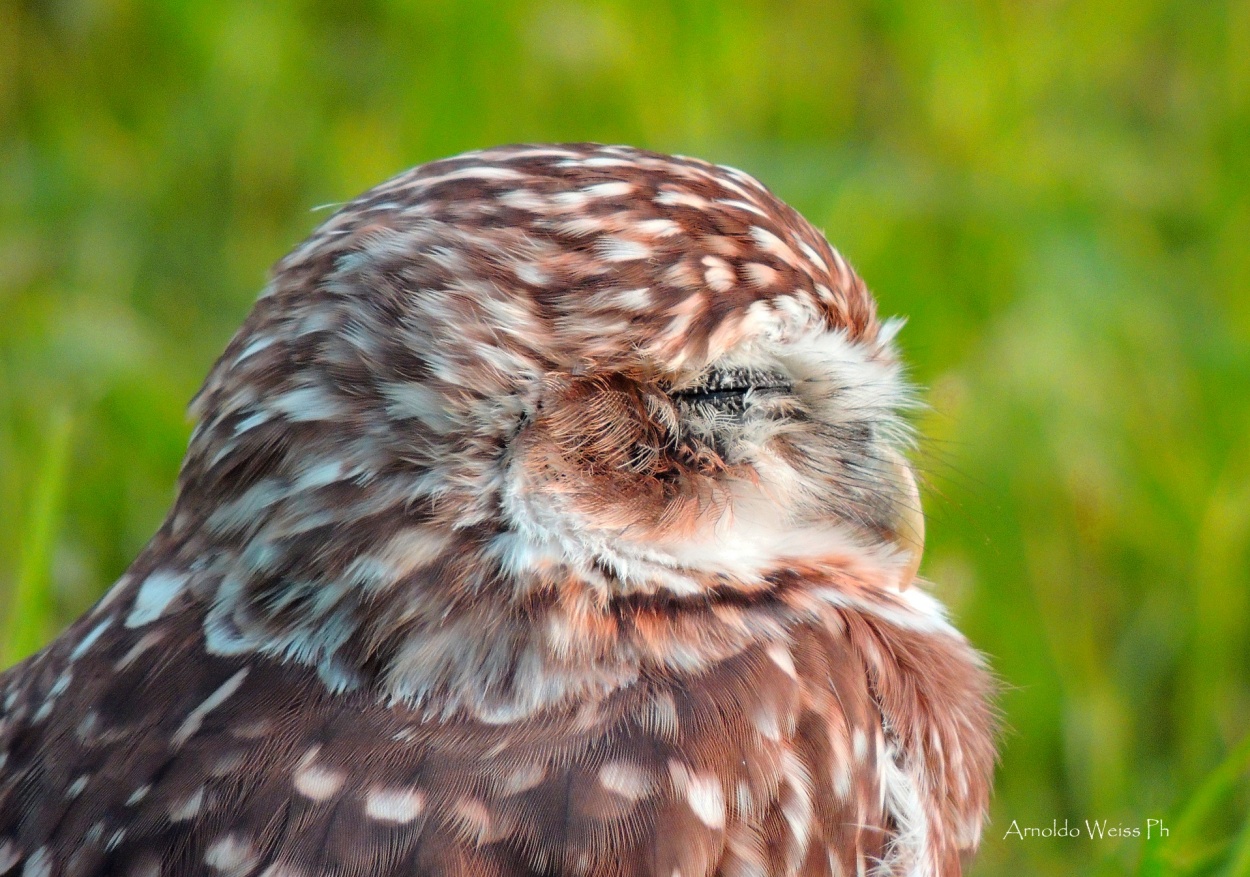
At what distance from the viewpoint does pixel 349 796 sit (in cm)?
142

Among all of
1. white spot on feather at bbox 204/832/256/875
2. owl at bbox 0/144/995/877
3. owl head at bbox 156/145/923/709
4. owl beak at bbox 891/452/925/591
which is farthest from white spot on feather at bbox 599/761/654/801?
owl beak at bbox 891/452/925/591

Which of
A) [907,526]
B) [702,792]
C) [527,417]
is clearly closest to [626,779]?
[702,792]

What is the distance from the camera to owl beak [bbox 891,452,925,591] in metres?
1.82

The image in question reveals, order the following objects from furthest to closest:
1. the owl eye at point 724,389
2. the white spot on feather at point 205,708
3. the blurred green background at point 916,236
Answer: the blurred green background at point 916,236 → the owl eye at point 724,389 → the white spot on feather at point 205,708

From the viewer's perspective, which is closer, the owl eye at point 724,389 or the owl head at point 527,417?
the owl head at point 527,417

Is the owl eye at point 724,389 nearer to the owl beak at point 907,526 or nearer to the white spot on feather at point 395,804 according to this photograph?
the owl beak at point 907,526

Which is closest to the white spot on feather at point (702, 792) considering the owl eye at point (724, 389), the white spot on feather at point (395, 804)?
the white spot on feather at point (395, 804)

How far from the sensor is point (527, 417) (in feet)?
5.08

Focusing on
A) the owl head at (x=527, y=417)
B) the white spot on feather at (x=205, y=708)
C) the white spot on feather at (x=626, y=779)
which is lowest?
the white spot on feather at (x=205, y=708)

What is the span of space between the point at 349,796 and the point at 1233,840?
121cm

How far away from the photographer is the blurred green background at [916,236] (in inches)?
122

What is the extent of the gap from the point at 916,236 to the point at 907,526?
2.04 metres

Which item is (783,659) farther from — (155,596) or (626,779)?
(155,596)

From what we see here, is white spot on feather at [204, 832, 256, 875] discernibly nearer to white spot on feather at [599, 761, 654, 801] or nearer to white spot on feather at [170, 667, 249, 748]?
white spot on feather at [170, 667, 249, 748]
